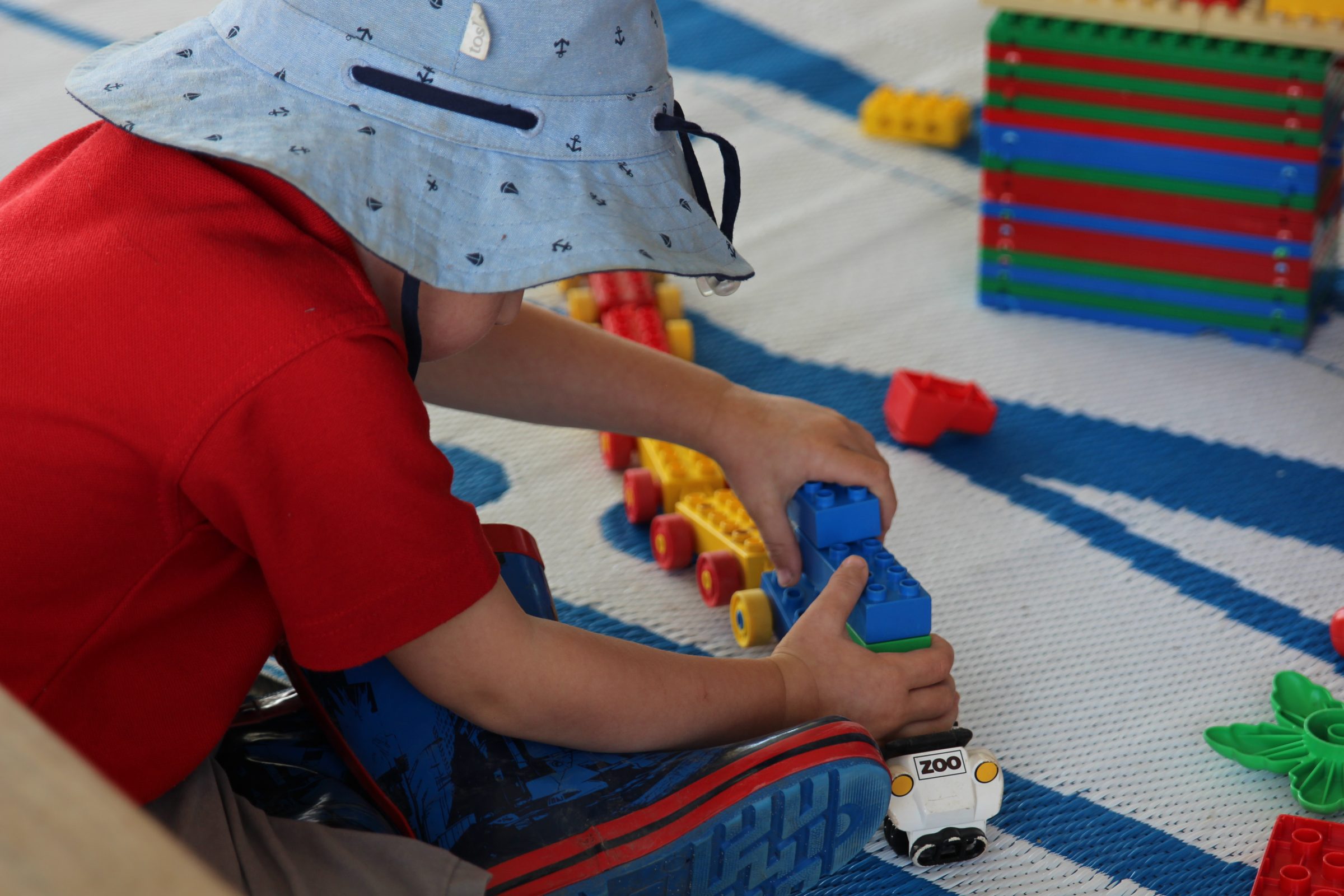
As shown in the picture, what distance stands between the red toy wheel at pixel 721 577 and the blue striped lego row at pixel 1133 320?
18.5 inches

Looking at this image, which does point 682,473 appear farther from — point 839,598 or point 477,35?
point 477,35

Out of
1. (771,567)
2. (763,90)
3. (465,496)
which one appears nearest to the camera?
(771,567)

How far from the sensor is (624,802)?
0.66 metres

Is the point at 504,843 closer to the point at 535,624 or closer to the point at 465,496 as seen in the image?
the point at 535,624

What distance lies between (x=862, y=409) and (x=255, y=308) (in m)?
0.68

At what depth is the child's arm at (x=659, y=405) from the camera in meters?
0.86

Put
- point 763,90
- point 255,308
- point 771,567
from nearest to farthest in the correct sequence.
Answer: point 255,308 → point 771,567 → point 763,90

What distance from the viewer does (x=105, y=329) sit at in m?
0.57

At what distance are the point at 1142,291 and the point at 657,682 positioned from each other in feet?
2.43

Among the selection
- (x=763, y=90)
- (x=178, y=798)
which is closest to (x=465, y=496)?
(x=178, y=798)

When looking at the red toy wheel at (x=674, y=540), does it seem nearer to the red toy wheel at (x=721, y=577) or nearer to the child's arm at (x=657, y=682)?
the red toy wheel at (x=721, y=577)

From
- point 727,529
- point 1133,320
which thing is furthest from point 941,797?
point 1133,320

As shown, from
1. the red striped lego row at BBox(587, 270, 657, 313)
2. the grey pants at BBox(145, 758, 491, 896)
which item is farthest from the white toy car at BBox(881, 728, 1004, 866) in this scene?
the red striped lego row at BBox(587, 270, 657, 313)

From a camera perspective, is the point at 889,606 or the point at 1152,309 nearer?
the point at 889,606
